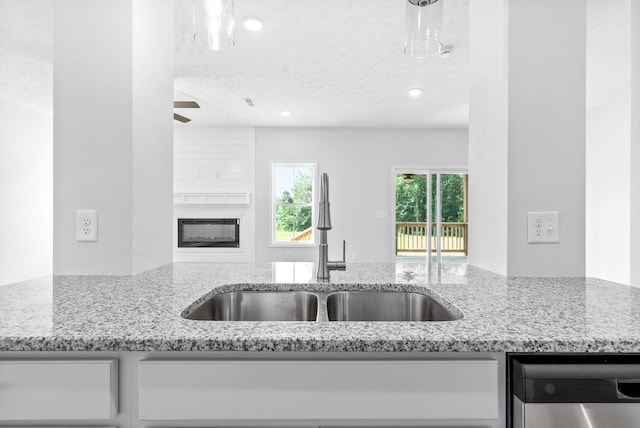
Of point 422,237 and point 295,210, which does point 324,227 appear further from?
point 422,237

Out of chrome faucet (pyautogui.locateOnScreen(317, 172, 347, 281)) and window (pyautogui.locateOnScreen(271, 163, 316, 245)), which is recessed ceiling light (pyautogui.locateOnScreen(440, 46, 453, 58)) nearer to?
chrome faucet (pyautogui.locateOnScreen(317, 172, 347, 281))

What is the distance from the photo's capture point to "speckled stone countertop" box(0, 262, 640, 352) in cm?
67

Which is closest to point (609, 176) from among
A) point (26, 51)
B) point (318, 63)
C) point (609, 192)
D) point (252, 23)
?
point (609, 192)

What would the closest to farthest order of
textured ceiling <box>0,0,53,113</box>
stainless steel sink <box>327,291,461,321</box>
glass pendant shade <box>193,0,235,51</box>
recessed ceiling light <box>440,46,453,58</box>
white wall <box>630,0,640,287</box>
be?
stainless steel sink <box>327,291,461,321</box>
glass pendant shade <box>193,0,235,51</box>
white wall <box>630,0,640,287</box>
textured ceiling <box>0,0,53,113</box>
recessed ceiling light <box>440,46,453,58</box>

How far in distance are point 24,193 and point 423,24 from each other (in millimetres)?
5645

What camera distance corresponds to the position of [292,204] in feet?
20.5

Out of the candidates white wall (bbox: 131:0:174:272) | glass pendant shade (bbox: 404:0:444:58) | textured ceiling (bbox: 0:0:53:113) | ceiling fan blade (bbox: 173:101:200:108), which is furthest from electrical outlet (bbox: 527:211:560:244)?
ceiling fan blade (bbox: 173:101:200:108)

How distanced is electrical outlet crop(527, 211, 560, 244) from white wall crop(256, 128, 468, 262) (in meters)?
4.87

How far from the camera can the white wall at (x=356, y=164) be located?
20.4 feet

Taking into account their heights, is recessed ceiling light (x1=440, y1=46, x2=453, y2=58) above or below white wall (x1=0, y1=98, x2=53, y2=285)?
above

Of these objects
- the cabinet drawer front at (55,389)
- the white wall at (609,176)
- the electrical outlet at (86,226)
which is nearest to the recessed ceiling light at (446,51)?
the white wall at (609,176)

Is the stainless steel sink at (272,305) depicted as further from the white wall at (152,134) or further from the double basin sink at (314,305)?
the white wall at (152,134)

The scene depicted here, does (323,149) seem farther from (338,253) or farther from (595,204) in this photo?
(595,204)

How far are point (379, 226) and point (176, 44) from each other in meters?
4.28
